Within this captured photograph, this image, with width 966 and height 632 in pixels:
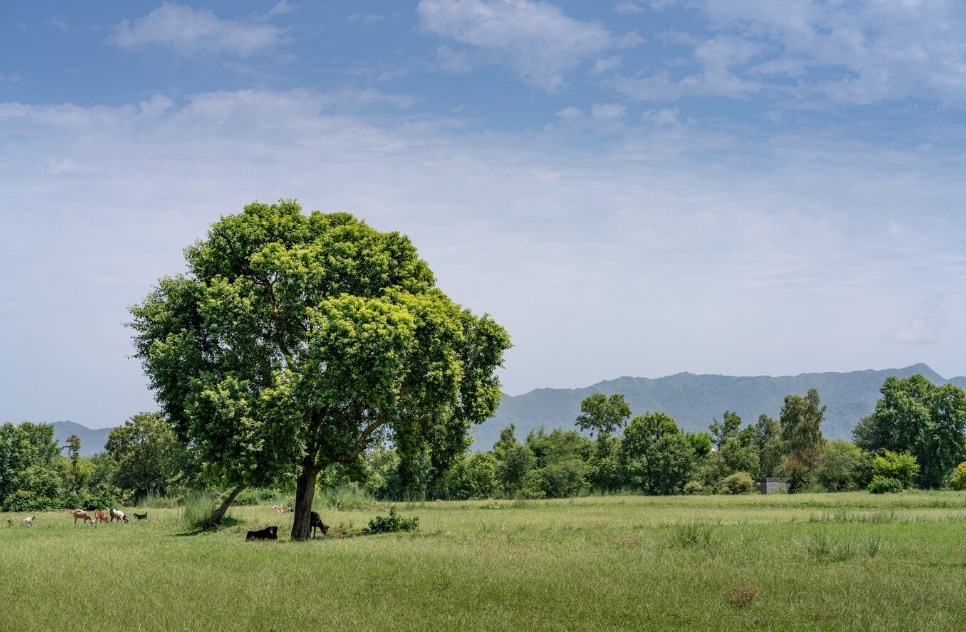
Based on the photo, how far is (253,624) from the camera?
1650cm

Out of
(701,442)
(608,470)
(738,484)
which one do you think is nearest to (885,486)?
(738,484)

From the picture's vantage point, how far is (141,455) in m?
79.6

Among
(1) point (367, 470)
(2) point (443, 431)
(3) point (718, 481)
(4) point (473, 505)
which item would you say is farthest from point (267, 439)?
(3) point (718, 481)

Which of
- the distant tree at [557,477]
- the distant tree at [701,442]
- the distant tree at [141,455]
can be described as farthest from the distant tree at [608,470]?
the distant tree at [141,455]

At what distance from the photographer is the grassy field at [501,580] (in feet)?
55.2

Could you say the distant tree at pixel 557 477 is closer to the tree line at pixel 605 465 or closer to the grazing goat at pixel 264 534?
the tree line at pixel 605 465

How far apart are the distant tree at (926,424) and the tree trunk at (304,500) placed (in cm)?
A: 8615

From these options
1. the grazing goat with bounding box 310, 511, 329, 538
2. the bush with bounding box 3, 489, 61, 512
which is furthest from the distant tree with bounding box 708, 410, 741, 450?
the grazing goat with bounding box 310, 511, 329, 538

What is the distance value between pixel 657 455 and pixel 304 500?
59658 mm

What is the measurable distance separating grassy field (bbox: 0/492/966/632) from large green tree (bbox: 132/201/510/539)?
4370 millimetres

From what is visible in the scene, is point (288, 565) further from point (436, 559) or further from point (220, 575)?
point (436, 559)

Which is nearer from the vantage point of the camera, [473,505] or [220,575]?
[220,575]

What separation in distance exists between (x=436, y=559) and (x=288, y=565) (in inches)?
193

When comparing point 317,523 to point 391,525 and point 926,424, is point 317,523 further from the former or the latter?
point 926,424
